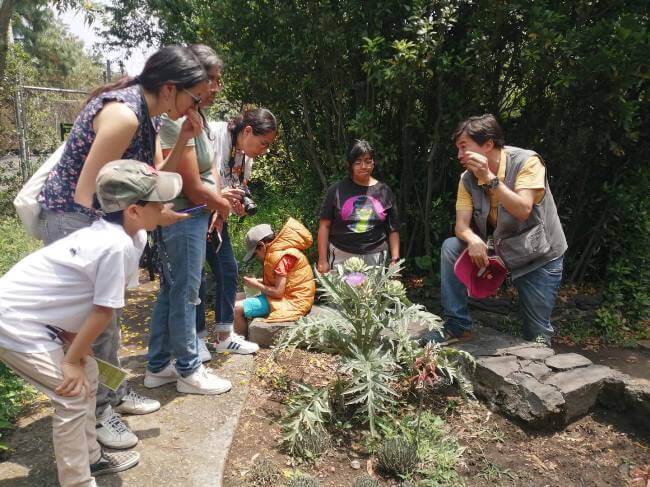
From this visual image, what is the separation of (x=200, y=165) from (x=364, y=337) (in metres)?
1.33

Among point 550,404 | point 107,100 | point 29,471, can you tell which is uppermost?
point 107,100

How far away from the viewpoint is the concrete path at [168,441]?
7.36ft

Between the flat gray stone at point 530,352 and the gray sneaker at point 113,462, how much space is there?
7.25 ft

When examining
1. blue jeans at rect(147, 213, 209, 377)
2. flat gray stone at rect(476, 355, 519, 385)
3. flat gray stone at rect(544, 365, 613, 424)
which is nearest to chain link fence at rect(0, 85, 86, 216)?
blue jeans at rect(147, 213, 209, 377)

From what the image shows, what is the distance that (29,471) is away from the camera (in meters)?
2.25

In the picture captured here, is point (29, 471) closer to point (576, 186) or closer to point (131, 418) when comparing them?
point (131, 418)

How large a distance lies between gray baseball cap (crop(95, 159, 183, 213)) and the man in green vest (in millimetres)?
1926

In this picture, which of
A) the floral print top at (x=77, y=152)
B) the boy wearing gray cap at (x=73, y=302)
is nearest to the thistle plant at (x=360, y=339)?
the boy wearing gray cap at (x=73, y=302)

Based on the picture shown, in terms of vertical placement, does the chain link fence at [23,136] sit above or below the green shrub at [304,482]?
above

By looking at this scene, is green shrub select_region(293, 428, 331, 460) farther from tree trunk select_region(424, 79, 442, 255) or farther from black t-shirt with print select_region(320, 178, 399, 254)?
tree trunk select_region(424, 79, 442, 255)

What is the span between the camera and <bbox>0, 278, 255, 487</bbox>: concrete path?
2.24 m

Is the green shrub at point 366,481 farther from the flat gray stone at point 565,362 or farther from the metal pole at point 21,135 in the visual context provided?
the metal pole at point 21,135

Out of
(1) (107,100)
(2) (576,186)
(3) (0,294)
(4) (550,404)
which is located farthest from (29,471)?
(2) (576,186)

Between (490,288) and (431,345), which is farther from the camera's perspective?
(490,288)
